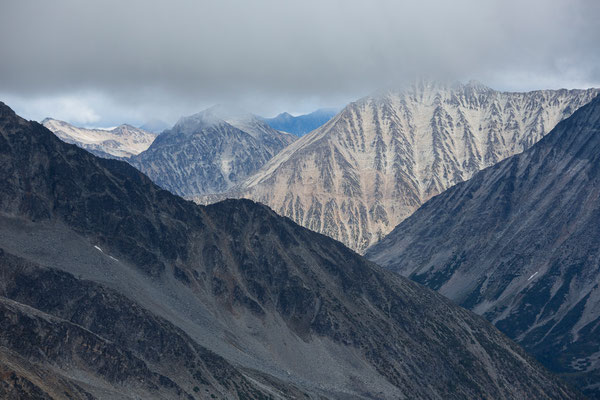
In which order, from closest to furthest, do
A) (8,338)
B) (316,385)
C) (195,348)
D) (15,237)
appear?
(8,338) < (195,348) < (15,237) < (316,385)

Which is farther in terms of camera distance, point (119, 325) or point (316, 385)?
point (316, 385)

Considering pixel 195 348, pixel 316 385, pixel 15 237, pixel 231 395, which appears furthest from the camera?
pixel 316 385

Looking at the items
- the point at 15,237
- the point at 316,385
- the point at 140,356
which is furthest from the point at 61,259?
the point at 316,385

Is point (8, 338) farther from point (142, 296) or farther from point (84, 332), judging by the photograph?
point (142, 296)

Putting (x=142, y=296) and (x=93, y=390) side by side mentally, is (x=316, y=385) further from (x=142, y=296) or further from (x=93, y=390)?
(x=93, y=390)

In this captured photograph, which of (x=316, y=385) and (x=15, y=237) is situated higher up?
(x=15, y=237)

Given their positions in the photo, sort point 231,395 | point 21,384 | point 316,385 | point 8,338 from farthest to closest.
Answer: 1. point 316,385
2. point 231,395
3. point 8,338
4. point 21,384

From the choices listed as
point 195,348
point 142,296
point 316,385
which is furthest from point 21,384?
point 316,385

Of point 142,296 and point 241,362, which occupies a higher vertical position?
point 142,296

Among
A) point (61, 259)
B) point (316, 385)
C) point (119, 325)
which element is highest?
point (61, 259)
